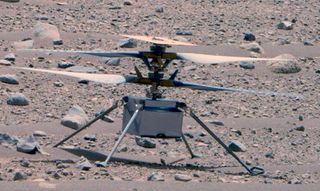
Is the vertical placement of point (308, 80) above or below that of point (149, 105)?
below

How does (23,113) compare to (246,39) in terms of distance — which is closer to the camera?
(23,113)

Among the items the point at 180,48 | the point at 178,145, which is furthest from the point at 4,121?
the point at 180,48

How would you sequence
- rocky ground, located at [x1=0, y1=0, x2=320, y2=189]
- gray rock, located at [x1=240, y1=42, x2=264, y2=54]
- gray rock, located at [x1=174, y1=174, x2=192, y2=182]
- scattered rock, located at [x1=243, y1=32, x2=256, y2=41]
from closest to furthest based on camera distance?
1. gray rock, located at [x1=174, y1=174, x2=192, y2=182]
2. rocky ground, located at [x1=0, y1=0, x2=320, y2=189]
3. gray rock, located at [x1=240, y1=42, x2=264, y2=54]
4. scattered rock, located at [x1=243, y1=32, x2=256, y2=41]

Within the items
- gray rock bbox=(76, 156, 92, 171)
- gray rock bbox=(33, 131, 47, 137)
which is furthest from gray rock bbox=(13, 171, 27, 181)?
gray rock bbox=(33, 131, 47, 137)

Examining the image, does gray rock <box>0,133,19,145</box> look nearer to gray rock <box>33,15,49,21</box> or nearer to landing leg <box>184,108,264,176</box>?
landing leg <box>184,108,264,176</box>

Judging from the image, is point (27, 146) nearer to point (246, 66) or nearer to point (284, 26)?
point (246, 66)

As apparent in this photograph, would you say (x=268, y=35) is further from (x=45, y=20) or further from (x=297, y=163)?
(x=297, y=163)

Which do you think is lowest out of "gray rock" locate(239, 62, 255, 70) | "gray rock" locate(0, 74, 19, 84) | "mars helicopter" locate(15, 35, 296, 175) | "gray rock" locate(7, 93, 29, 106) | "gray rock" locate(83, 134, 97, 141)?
"gray rock" locate(239, 62, 255, 70)

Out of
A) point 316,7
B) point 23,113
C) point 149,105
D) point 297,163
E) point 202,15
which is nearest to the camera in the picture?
point 149,105
